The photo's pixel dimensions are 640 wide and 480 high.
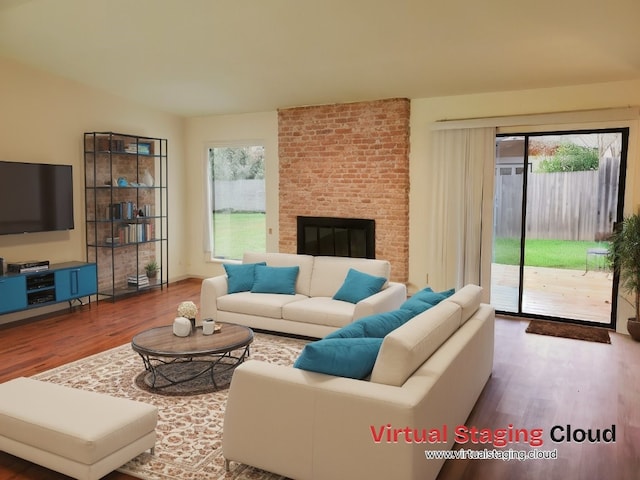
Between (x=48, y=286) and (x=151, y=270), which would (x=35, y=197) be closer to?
(x=48, y=286)

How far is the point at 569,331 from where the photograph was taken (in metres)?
5.79

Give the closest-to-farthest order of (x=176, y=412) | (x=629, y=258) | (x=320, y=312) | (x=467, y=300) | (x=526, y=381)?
(x=176, y=412), (x=467, y=300), (x=526, y=381), (x=320, y=312), (x=629, y=258)

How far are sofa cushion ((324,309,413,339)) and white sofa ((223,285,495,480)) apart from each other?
0.25 metres

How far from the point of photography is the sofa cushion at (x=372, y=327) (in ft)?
9.79

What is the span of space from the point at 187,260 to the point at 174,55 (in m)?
4.05

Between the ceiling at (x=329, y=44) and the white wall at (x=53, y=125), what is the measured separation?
0.70 ft

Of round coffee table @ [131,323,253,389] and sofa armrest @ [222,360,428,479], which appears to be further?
round coffee table @ [131,323,253,389]

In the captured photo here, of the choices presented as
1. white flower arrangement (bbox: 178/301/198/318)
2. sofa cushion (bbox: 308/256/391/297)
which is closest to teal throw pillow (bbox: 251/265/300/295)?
sofa cushion (bbox: 308/256/391/297)

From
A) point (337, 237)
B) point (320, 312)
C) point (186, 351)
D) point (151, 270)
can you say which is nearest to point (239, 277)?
point (320, 312)

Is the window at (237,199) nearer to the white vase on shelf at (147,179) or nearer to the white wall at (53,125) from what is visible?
the white vase on shelf at (147,179)

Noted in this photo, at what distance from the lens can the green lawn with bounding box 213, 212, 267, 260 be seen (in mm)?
8375

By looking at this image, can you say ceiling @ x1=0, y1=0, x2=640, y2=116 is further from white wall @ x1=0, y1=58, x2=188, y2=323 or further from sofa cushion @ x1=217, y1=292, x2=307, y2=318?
sofa cushion @ x1=217, y1=292, x2=307, y2=318

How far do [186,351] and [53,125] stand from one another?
4.16 m

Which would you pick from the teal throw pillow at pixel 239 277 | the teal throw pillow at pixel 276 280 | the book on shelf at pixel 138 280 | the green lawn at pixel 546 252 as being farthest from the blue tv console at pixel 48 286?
the green lawn at pixel 546 252
